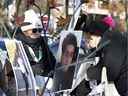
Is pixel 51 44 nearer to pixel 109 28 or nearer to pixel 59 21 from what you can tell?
pixel 59 21

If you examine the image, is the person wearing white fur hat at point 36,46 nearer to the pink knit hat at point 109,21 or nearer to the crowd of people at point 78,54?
the crowd of people at point 78,54

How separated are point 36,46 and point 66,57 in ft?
0.67

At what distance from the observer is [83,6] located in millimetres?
2734

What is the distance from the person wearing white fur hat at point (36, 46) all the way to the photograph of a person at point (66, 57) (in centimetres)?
5

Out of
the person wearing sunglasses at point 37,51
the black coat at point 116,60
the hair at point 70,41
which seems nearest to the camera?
the black coat at point 116,60

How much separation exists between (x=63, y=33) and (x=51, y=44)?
0.10 metres

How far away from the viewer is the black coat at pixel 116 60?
2.61m

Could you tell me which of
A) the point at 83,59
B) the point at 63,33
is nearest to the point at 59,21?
the point at 63,33

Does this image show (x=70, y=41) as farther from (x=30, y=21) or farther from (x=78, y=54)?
(x=30, y=21)

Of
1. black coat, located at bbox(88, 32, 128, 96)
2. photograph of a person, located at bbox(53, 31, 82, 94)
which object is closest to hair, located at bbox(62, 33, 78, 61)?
photograph of a person, located at bbox(53, 31, 82, 94)

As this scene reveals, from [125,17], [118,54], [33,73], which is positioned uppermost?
[125,17]

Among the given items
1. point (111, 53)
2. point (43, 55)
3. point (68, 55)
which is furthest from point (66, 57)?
point (111, 53)

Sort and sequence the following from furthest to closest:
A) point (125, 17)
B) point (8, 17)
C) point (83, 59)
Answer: point (8, 17) → point (83, 59) → point (125, 17)

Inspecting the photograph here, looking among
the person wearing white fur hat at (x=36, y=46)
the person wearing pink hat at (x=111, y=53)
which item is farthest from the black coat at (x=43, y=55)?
the person wearing pink hat at (x=111, y=53)
